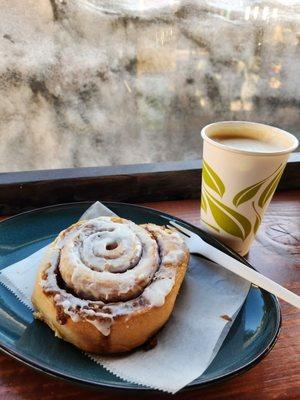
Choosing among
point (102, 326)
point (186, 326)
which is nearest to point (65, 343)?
point (102, 326)

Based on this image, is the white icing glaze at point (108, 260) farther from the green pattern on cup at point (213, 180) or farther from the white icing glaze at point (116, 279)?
the green pattern on cup at point (213, 180)

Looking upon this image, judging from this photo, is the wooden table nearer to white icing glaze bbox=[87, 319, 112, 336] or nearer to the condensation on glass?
white icing glaze bbox=[87, 319, 112, 336]

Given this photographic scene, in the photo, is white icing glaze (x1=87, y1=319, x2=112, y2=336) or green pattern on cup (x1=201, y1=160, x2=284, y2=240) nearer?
white icing glaze (x1=87, y1=319, x2=112, y2=336)

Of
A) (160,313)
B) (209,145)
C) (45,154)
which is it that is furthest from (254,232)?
(45,154)

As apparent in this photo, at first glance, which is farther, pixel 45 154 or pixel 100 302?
pixel 45 154

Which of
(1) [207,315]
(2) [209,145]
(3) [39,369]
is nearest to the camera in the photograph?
(3) [39,369]

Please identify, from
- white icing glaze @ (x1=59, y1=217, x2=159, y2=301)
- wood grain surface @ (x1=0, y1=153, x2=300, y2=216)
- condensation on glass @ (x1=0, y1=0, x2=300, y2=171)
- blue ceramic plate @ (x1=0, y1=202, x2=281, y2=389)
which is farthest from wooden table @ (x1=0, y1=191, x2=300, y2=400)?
condensation on glass @ (x1=0, y1=0, x2=300, y2=171)

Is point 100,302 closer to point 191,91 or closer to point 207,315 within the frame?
point 207,315
